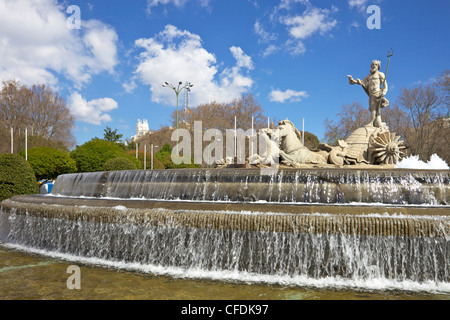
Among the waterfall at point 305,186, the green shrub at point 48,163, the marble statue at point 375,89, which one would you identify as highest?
the marble statue at point 375,89

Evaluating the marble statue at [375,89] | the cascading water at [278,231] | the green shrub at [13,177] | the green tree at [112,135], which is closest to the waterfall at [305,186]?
the cascading water at [278,231]

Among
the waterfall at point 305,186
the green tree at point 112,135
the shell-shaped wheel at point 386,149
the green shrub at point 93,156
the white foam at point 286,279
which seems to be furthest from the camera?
the green tree at point 112,135

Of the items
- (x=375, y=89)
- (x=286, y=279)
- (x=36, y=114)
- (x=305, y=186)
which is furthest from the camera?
(x=36, y=114)

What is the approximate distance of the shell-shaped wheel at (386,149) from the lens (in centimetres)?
1075

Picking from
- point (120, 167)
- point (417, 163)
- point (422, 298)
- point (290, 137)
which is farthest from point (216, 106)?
point (422, 298)

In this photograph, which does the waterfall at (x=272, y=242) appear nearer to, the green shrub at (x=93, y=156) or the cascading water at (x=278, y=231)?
the cascading water at (x=278, y=231)

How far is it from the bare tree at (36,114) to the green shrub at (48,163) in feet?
47.7

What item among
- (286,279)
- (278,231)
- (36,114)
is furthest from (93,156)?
(286,279)

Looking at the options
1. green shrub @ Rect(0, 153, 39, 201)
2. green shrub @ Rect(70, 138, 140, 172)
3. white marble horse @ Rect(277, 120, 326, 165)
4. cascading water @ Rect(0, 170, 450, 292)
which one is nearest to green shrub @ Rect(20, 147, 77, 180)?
green shrub @ Rect(70, 138, 140, 172)

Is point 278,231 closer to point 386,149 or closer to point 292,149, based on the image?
point 292,149

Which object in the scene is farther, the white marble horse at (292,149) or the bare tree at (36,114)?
the bare tree at (36,114)

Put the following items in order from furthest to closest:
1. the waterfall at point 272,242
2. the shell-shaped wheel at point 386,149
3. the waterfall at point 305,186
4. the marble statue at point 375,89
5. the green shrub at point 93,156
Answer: the green shrub at point 93,156 < the marble statue at point 375,89 < the shell-shaped wheel at point 386,149 < the waterfall at point 305,186 < the waterfall at point 272,242

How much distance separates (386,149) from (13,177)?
12886 mm

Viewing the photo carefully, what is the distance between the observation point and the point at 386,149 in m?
10.9
